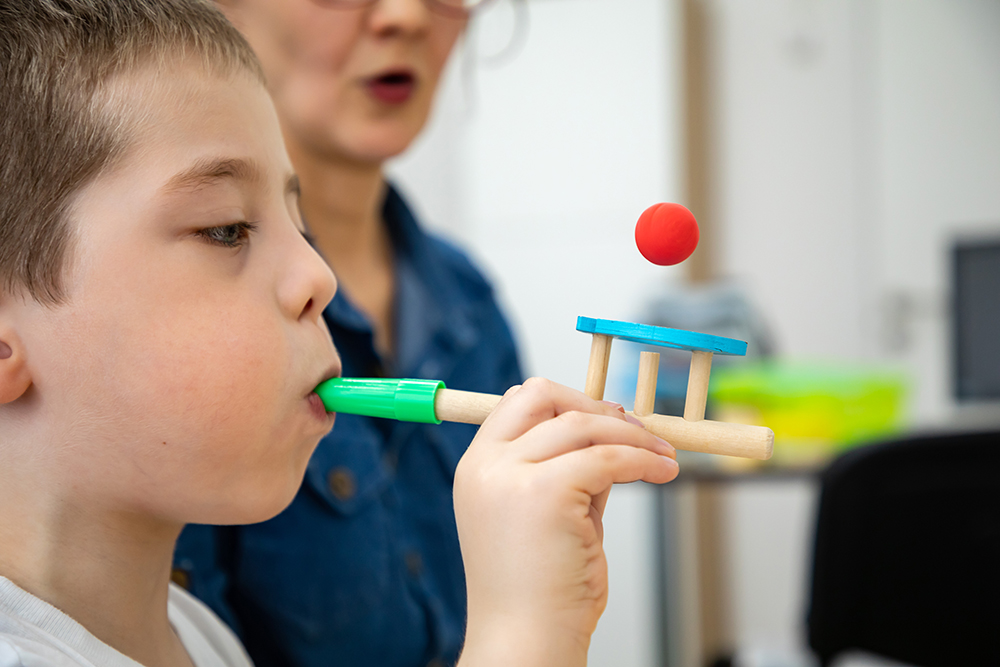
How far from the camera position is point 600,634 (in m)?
2.03

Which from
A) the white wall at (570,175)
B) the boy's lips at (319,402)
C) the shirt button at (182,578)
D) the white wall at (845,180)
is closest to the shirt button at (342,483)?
the shirt button at (182,578)

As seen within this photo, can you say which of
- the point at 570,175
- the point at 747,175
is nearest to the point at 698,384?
the point at 570,175

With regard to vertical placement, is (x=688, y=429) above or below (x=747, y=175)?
below

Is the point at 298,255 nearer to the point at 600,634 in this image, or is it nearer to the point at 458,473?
the point at 458,473

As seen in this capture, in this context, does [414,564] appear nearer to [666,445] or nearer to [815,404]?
[666,445]

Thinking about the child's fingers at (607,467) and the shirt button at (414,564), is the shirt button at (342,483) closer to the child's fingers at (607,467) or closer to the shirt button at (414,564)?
the shirt button at (414,564)

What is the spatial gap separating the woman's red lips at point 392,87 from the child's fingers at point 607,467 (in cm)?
44

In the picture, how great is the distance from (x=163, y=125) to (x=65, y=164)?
0.05 m

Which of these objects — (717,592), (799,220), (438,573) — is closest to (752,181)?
(799,220)

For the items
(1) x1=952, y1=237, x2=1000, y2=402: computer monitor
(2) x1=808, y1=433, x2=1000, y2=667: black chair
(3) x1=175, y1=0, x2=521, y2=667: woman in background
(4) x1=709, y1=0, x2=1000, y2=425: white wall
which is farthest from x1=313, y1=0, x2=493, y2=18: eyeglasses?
(4) x1=709, y1=0, x2=1000, y2=425: white wall

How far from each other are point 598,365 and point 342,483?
1.21 ft

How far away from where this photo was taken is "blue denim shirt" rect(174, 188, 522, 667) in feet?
2.21

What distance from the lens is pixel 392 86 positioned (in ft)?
2.40

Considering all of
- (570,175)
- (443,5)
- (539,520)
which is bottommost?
(539,520)
